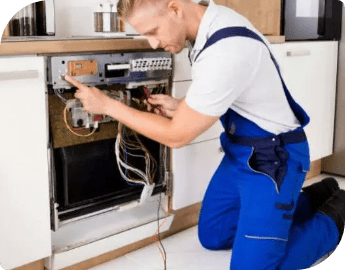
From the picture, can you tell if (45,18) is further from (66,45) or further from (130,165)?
(130,165)

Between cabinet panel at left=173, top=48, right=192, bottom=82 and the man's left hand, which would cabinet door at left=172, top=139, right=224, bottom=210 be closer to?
cabinet panel at left=173, top=48, right=192, bottom=82

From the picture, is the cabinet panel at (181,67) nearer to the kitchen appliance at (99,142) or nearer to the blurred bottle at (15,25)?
the kitchen appliance at (99,142)

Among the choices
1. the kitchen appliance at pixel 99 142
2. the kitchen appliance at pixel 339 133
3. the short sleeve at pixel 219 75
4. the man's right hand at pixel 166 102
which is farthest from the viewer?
the kitchen appliance at pixel 339 133

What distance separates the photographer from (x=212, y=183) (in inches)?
81.1

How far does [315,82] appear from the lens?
2844mm

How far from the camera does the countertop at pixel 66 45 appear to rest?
1.52m

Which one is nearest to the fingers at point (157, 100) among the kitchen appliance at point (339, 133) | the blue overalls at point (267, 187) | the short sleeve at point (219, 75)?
the blue overalls at point (267, 187)

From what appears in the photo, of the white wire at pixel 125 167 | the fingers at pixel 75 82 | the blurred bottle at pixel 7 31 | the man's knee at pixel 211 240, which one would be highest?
the blurred bottle at pixel 7 31

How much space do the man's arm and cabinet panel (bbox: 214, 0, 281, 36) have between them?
3.75 feet

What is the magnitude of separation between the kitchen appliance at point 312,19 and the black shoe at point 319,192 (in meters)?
0.83

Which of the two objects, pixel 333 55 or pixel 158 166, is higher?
pixel 333 55

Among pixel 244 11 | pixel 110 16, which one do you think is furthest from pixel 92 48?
pixel 244 11

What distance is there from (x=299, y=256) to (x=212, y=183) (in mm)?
437

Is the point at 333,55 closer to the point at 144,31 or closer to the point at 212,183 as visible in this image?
the point at 212,183
